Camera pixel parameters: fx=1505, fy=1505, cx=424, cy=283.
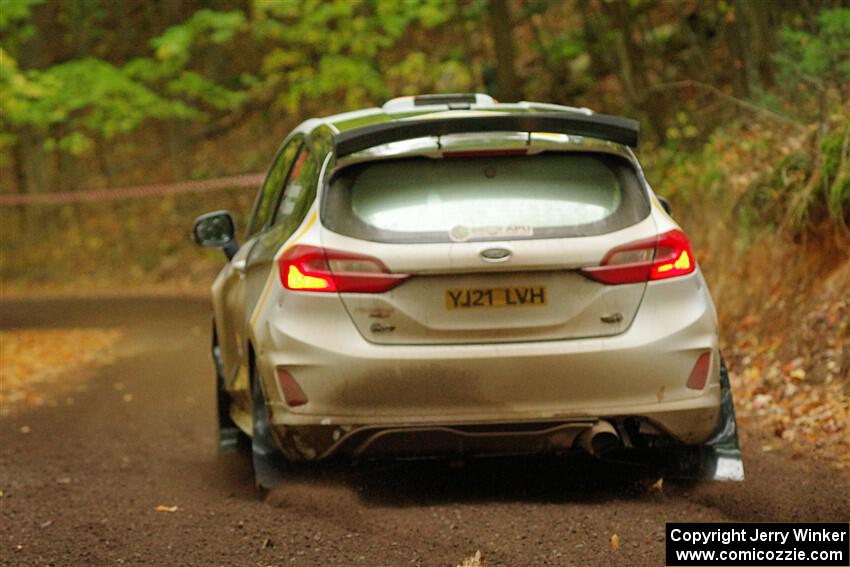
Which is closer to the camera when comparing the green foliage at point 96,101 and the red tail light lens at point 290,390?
the red tail light lens at point 290,390

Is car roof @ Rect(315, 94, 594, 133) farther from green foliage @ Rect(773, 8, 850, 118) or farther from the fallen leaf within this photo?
green foliage @ Rect(773, 8, 850, 118)

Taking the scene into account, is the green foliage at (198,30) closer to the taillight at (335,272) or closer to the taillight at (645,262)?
the taillight at (335,272)

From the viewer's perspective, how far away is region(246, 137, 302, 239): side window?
804 cm

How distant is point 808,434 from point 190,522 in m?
3.72

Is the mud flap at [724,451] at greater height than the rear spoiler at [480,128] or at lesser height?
lesser

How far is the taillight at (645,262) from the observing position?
6.29m

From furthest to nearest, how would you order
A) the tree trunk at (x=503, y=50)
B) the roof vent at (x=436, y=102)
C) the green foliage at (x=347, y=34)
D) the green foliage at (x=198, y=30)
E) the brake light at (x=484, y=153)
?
the green foliage at (x=347, y=34)
the green foliage at (x=198, y=30)
the tree trunk at (x=503, y=50)
the roof vent at (x=436, y=102)
the brake light at (x=484, y=153)

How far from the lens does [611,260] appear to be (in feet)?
20.6

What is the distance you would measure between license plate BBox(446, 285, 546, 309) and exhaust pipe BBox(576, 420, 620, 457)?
601 millimetres

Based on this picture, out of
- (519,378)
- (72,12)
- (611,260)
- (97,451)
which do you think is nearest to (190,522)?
(519,378)

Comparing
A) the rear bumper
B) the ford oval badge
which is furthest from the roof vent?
the rear bumper

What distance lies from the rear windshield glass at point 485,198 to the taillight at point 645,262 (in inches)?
4.8

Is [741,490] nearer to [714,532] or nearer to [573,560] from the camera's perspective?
[714,532]

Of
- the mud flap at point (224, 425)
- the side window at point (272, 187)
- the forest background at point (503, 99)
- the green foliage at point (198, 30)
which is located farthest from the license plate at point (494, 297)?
the green foliage at point (198, 30)
